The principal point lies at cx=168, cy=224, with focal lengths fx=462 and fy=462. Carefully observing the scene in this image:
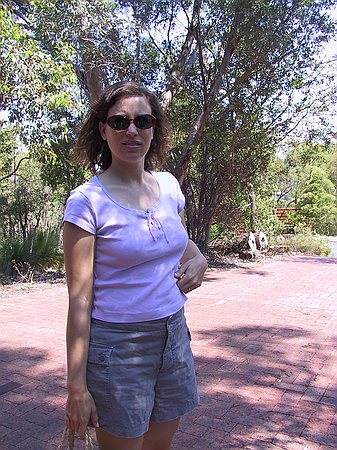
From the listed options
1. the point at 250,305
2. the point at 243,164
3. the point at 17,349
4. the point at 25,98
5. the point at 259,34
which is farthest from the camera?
the point at 243,164

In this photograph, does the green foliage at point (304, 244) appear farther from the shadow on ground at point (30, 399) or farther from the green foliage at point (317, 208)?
the shadow on ground at point (30, 399)

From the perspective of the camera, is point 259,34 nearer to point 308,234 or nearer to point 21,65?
point 21,65

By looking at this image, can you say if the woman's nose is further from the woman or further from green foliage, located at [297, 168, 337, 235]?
green foliage, located at [297, 168, 337, 235]

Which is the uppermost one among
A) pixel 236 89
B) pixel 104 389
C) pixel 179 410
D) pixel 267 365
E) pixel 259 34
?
pixel 259 34

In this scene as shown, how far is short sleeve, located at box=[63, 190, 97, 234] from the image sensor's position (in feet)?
4.73

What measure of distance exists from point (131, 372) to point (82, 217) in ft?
1.71

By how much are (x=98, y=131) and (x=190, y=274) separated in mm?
636

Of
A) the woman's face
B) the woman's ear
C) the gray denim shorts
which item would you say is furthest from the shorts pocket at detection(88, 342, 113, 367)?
the woman's ear

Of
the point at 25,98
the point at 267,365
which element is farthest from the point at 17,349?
the point at 25,98

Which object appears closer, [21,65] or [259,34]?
[21,65]

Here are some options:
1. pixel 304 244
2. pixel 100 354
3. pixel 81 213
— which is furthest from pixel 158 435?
pixel 304 244

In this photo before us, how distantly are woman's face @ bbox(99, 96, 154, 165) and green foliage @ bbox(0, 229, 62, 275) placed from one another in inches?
318

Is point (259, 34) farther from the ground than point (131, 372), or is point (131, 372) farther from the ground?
point (259, 34)

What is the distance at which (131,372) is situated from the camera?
1483mm
